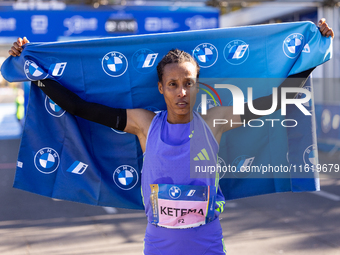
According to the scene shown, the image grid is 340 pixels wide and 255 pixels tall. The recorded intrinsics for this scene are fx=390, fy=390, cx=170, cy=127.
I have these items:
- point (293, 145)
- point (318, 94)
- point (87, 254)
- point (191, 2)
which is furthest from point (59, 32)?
point (318, 94)

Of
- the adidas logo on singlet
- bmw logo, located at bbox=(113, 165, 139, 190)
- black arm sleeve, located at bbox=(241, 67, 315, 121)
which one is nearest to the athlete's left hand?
black arm sleeve, located at bbox=(241, 67, 315, 121)

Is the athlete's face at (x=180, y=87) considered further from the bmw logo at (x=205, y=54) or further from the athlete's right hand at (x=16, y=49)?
the athlete's right hand at (x=16, y=49)

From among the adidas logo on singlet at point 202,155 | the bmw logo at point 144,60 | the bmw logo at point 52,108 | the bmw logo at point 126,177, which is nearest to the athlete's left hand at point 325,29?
the bmw logo at point 144,60

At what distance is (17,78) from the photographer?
10.3 ft

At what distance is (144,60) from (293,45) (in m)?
1.26

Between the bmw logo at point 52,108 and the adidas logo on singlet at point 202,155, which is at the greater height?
the bmw logo at point 52,108

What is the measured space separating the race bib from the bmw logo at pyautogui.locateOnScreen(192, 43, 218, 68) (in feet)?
4.11

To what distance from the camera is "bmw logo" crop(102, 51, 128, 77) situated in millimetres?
3330

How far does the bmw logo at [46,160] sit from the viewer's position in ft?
10.7

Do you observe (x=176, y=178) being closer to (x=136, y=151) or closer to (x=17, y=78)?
(x=136, y=151)

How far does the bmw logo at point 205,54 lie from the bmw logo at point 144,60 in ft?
1.14

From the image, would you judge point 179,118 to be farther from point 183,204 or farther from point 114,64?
point 114,64

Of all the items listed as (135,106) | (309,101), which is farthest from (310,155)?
(135,106)

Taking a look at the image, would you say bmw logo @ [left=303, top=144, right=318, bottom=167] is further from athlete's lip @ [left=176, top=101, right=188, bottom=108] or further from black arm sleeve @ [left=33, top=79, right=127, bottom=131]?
black arm sleeve @ [left=33, top=79, right=127, bottom=131]
